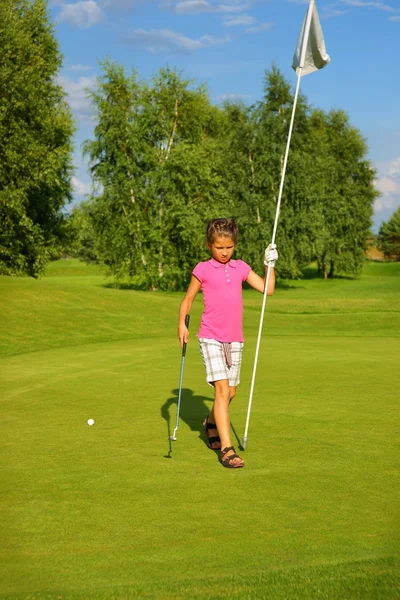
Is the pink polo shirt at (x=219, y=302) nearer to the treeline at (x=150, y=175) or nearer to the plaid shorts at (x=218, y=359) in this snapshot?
the plaid shorts at (x=218, y=359)

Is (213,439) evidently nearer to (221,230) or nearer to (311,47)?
(221,230)

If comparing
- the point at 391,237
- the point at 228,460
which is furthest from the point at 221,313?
the point at 391,237

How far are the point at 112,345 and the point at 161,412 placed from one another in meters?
7.30

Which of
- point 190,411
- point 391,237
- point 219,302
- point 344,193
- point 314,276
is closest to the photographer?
point 219,302

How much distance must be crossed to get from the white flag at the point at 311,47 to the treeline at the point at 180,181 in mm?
36861

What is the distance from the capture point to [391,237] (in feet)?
378

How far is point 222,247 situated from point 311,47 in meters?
2.67

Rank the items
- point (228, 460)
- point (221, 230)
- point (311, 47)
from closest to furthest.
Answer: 1. point (228, 460)
2. point (221, 230)
3. point (311, 47)

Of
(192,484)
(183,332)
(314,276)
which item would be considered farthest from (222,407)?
(314,276)

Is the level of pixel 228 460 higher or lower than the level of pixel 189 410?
higher

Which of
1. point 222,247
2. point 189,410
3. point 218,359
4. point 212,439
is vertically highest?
point 222,247

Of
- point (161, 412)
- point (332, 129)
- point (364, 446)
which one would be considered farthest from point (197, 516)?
point (332, 129)

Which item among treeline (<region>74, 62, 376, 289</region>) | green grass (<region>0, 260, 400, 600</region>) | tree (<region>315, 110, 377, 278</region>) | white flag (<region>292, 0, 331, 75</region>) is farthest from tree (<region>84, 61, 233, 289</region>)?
white flag (<region>292, 0, 331, 75</region>)

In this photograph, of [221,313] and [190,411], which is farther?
[190,411]
